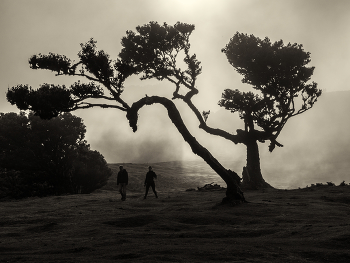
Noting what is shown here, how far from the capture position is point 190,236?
40.5 feet

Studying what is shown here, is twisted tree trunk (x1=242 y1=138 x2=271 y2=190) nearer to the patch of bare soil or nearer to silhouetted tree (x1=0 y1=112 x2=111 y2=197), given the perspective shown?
the patch of bare soil

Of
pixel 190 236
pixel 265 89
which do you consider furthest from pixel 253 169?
pixel 190 236

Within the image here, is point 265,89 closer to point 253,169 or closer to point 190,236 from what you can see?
point 253,169

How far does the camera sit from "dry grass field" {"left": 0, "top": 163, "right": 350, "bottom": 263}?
29.8 feet

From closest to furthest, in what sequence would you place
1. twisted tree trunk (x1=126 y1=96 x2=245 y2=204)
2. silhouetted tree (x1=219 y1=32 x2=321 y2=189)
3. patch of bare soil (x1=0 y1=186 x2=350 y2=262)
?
patch of bare soil (x1=0 y1=186 x2=350 y2=262) < twisted tree trunk (x1=126 y1=96 x2=245 y2=204) < silhouetted tree (x1=219 y1=32 x2=321 y2=189)

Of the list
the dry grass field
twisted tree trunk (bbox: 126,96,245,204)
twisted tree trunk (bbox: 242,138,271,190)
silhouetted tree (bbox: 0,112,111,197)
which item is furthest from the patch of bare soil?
silhouetted tree (bbox: 0,112,111,197)

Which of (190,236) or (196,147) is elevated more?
(196,147)

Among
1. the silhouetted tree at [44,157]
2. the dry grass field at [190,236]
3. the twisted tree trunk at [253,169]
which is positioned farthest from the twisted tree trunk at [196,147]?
the silhouetted tree at [44,157]

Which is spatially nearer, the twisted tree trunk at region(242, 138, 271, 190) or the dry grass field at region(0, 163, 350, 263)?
the dry grass field at region(0, 163, 350, 263)

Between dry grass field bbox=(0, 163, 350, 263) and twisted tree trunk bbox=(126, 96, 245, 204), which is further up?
twisted tree trunk bbox=(126, 96, 245, 204)

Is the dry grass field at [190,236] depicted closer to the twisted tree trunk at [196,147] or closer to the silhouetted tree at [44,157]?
the twisted tree trunk at [196,147]

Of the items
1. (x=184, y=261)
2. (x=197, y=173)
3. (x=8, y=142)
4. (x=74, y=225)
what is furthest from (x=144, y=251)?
(x=197, y=173)

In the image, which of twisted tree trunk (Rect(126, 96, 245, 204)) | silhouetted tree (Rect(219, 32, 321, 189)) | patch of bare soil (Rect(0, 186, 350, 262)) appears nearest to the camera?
patch of bare soil (Rect(0, 186, 350, 262))

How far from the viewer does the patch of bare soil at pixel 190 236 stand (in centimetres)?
908
